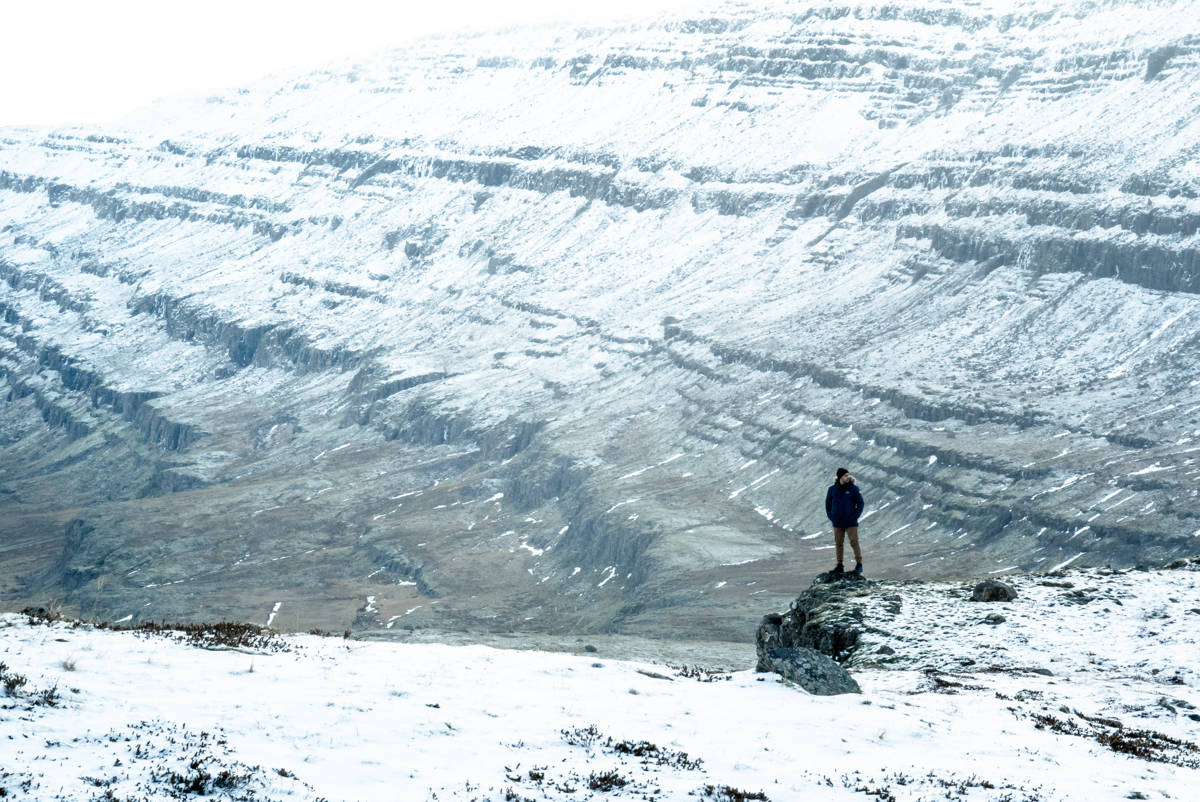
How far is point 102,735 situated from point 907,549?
13952 centimetres

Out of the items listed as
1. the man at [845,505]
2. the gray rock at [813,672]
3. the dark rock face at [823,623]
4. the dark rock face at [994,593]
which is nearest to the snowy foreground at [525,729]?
the gray rock at [813,672]

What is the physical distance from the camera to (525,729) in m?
19.7

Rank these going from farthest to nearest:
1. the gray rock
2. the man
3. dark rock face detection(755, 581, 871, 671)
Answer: the man
dark rock face detection(755, 581, 871, 671)
the gray rock

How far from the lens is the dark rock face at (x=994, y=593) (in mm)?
34344

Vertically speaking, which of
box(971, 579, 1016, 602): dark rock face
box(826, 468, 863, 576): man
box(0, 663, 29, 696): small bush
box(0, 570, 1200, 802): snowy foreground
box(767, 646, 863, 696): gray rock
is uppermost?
box(0, 663, 29, 696): small bush

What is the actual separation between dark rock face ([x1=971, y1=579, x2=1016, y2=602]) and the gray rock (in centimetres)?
1056

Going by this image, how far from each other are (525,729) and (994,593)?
1852 cm

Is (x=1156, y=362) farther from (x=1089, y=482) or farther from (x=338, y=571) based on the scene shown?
(x=338, y=571)

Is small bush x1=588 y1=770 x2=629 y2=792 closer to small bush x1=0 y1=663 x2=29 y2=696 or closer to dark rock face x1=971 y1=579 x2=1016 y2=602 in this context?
small bush x1=0 y1=663 x2=29 y2=696

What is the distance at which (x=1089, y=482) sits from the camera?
150125 millimetres

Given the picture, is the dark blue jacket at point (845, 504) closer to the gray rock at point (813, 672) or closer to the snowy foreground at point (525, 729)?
the snowy foreground at point (525, 729)

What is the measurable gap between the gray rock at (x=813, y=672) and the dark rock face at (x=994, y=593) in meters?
Answer: 10.6

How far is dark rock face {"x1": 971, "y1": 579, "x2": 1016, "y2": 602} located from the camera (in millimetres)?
34344

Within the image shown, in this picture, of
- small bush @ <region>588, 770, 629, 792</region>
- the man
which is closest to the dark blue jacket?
the man
